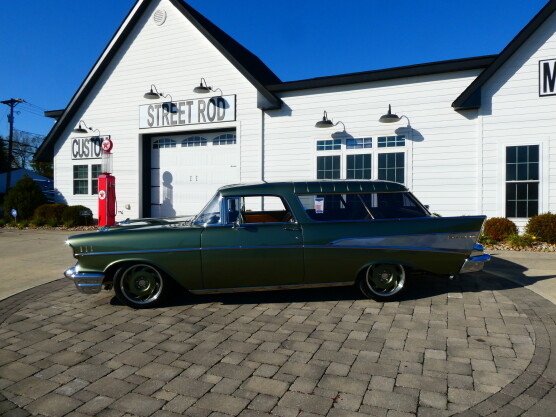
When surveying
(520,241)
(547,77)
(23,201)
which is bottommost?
(520,241)

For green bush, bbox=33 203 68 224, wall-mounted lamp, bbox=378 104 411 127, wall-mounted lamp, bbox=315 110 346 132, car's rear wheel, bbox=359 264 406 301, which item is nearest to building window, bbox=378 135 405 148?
wall-mounted lamp, bbox=378 104 411 127

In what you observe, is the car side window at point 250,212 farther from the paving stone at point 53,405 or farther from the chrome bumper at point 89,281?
the paving stone at point 53,405

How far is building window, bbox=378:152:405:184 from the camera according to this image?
1108 centimetres

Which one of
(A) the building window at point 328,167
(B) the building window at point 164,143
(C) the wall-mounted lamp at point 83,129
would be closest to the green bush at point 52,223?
(C) the wall-mounted lamp at point 83,129

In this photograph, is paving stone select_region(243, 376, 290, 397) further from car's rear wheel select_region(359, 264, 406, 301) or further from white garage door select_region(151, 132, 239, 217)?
white garage door select_region(151, 132, 239, 217)

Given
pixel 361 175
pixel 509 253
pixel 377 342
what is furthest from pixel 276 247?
pixel 361 175

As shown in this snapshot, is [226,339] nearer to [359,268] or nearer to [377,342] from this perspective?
[377,342]

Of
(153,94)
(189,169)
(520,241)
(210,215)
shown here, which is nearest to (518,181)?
(520,241)

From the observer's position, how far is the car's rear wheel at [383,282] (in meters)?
4.82

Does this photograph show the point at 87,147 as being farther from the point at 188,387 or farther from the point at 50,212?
the point at 188,387

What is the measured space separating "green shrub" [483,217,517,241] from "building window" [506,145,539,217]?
0.73 meters

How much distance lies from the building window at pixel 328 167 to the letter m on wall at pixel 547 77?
5.46m

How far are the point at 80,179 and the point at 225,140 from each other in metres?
6.50

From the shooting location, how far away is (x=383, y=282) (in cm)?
490
